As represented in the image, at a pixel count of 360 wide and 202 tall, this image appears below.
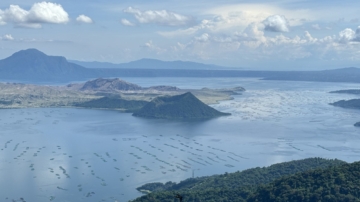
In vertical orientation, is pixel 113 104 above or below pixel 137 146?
above

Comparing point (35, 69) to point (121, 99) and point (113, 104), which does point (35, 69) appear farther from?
point (113, 104)

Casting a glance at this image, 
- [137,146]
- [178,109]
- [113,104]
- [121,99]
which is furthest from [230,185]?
[121,99]

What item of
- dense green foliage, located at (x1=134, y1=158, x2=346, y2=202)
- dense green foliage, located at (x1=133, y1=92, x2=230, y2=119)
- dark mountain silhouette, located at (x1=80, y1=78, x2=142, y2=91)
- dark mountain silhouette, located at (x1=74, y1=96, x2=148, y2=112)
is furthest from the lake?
dark mountain silhouette, located at (x1=80, y1=78, x2=142, y2=91)

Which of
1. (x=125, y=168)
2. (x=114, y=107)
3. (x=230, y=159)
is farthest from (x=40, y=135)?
(x=114, y=107)

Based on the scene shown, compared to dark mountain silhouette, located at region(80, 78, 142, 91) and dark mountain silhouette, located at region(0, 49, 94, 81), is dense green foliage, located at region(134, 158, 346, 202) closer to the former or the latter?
dark mountain silhouette, located at region(80, 78, 142, 91)

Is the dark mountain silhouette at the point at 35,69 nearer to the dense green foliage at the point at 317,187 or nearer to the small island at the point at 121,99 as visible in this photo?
the small island at the point at 121,99

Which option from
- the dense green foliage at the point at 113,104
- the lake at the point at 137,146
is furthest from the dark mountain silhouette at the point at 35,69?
the lake at the point at 137,146
